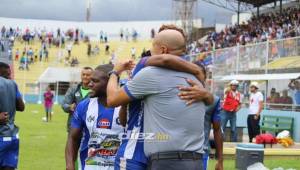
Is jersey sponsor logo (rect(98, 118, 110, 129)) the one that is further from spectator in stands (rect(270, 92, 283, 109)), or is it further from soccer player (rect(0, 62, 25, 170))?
spectator in stands (rect(270, 92, 283, 109))

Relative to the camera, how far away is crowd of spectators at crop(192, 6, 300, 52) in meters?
36.7

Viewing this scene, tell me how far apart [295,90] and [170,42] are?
16.9 m

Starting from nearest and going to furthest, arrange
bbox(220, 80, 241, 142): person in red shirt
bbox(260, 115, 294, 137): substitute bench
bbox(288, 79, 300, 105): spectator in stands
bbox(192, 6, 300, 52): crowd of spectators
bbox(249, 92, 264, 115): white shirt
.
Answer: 1. bbox(220, 80, 241, 142): person in red shirt
2. bbox(249, 92, 264, 115): white shirt
3. bbox(260, 115, 294, 137): substitute bench
4. bbox(288, 79, 300, 105): spectator in stands
5. bbox(192, 6, 300, 52): crowd of spectators

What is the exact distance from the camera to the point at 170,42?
13.6 ft

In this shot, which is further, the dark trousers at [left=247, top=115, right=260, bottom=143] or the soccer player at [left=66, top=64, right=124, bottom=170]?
the dark trousers at [left=247, top=115, right=260, bottom=143]

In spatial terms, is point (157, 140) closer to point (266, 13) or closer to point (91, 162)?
point (91, 162)

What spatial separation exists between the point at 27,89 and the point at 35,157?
1620 inches

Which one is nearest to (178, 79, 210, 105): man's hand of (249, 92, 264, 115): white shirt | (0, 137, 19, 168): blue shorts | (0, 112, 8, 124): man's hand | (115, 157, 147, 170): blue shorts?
(115, 157, 147, 170): blue shorts

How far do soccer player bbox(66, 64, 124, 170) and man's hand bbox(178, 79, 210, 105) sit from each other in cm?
106

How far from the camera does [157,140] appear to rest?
4.09 metres

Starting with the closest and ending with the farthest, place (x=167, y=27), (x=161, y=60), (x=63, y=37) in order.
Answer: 1. (x=161, y=60)
2. (x=167, y=27)
3. (x=63, y=37)

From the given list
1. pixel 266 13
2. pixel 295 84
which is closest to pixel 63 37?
pixel 266 13

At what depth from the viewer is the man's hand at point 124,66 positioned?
451 centimetres

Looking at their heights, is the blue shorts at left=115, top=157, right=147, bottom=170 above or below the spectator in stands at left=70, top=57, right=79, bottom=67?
below
